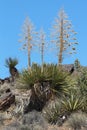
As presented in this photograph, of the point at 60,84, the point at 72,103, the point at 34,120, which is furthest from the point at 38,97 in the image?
the point at 34,120

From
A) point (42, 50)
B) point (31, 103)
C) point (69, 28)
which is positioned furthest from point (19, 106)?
point (42, 50)

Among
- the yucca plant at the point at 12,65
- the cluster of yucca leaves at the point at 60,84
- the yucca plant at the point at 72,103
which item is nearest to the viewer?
the yucca plant at the point at 72,103

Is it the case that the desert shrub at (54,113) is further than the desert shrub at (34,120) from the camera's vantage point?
Yes

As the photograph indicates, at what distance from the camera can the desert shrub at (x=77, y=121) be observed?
15859 mm

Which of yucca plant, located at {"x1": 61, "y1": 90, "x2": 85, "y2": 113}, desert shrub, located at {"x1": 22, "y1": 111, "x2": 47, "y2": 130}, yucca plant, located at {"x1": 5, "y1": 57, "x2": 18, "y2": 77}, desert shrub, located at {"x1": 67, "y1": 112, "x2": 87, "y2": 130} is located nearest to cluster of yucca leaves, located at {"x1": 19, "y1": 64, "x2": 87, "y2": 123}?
yucca plant, located at {"x1": 61, "y1": 90, "x2": 85, "y2": 113}

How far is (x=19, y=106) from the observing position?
68.2ft

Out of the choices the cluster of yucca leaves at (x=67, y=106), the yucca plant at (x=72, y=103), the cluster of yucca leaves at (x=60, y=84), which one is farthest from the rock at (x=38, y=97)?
the yucca plant at (x=72, y=103)

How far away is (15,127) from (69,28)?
15.7 meters

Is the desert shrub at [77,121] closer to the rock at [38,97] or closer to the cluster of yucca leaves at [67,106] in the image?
the cluster of yucca leaves at [67,106]

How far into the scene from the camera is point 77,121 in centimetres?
1605

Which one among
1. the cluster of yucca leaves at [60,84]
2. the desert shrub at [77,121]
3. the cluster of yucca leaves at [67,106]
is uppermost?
the cluster of yucca leaves at [60,84]

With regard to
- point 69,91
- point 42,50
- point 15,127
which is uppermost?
point 42,50

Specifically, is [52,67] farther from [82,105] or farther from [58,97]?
[82,105]

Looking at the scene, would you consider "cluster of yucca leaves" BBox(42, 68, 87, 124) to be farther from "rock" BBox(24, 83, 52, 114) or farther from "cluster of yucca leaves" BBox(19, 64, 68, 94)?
"rock" BBox(24, 83, 52, 114)
